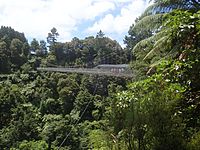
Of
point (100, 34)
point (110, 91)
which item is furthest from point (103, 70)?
point (110, 91)

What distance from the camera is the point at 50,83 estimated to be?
33.1 meters

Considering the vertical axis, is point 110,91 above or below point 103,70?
above

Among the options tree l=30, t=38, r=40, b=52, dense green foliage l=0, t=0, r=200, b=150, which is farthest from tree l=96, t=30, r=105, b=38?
tree l=30, t=38, r=40, b=52

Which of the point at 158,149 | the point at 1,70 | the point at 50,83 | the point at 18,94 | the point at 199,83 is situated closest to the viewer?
the point at 158,149

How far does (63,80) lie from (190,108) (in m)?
28.6

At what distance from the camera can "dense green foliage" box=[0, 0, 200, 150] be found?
101 inches

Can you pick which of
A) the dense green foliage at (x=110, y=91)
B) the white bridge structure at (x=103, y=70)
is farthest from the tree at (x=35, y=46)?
the white bridge structure at (x=103, y=70)

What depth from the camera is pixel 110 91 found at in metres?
4.69

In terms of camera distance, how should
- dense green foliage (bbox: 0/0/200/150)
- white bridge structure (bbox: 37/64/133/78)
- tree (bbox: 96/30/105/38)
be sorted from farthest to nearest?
tree (bbox: 96/30/105/38), white bridge structure (bbox: 37/64/133/78), dense green foliage (bbox: 0/0/200/150)

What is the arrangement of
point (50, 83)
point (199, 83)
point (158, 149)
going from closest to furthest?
1. point (158, 149)
2. point (199, 83)
3. point (50, 83)

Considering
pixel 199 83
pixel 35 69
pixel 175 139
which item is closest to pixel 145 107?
pixel 175 139

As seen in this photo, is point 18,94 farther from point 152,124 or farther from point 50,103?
point 152,124

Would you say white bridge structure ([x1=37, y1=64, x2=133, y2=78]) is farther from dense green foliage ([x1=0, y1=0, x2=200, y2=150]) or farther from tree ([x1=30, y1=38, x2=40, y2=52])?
tree ([x1=30, y1=38, x2=40, y2=52])

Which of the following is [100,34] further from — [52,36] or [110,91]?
[110,91]
